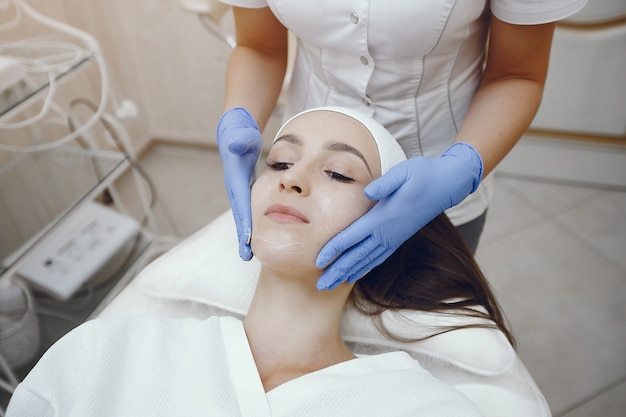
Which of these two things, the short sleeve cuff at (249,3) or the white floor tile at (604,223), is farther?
the white floor tile at (604,223)

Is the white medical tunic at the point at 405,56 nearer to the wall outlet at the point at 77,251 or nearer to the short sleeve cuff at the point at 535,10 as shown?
the short sleeve cuff at the point at 535,10

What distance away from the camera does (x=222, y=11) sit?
1788 millimetres

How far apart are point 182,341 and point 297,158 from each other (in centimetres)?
40

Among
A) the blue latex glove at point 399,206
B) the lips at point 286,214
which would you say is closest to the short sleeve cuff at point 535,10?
the blue latex glove at point 399,206

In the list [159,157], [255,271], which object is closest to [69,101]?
[159,157]

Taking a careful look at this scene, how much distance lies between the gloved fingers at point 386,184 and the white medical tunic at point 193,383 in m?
0.30

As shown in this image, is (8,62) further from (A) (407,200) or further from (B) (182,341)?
(A) (407,200)

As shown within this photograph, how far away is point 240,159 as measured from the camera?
1.02 m

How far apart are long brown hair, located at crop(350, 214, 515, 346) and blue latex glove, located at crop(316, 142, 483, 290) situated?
0.21 m

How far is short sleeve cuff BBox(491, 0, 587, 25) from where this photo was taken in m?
0.85

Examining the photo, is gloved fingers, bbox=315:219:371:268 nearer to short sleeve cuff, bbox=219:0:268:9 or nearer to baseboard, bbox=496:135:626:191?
short sleeve cuff, bbox=219:0:268:9

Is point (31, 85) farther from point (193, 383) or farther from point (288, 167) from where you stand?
point (193, 383)

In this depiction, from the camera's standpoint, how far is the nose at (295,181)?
88 centimetres

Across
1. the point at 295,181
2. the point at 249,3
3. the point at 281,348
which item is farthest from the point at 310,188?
the point at 249,3
